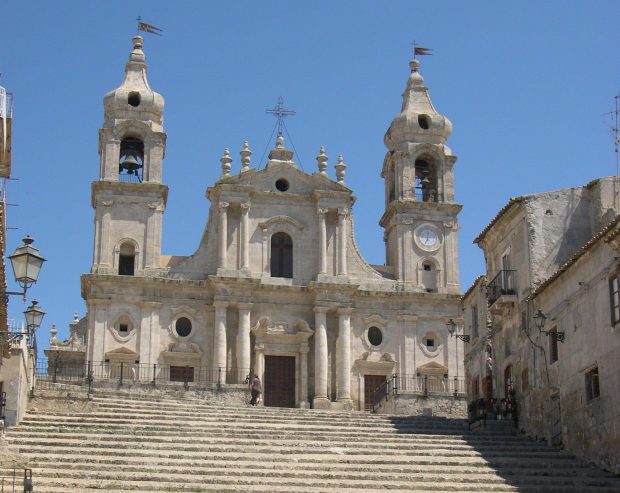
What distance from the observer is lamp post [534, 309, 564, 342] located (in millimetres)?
35969

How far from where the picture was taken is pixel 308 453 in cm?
3272

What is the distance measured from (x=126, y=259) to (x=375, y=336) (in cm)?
1109

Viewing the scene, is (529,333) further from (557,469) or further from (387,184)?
(387,184)

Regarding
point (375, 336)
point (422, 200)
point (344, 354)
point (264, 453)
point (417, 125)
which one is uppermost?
point (417, 125)

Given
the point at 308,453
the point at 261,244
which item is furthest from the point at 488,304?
the point at 261,244

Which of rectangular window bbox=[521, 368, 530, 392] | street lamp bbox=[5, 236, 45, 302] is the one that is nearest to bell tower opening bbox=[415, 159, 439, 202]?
rectangular window bbox=[521, 368, 530, 392]

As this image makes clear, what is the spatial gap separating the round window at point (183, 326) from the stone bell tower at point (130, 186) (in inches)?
91.5

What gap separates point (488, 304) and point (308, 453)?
450 inches

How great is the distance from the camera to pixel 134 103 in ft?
183

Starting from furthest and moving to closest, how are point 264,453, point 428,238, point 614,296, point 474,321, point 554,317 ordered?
point 428,238
point 474,321
point 554,317
point 264,453
point 614,296

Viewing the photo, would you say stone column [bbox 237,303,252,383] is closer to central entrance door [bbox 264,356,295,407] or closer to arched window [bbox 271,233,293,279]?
central entrance door [bbox 264,356,295,407]

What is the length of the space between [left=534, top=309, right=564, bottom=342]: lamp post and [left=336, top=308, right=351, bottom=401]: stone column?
1619 centimetres

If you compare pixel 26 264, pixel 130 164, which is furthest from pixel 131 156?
pixel 26 264

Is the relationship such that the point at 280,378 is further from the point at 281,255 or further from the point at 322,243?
the point at 322,243
